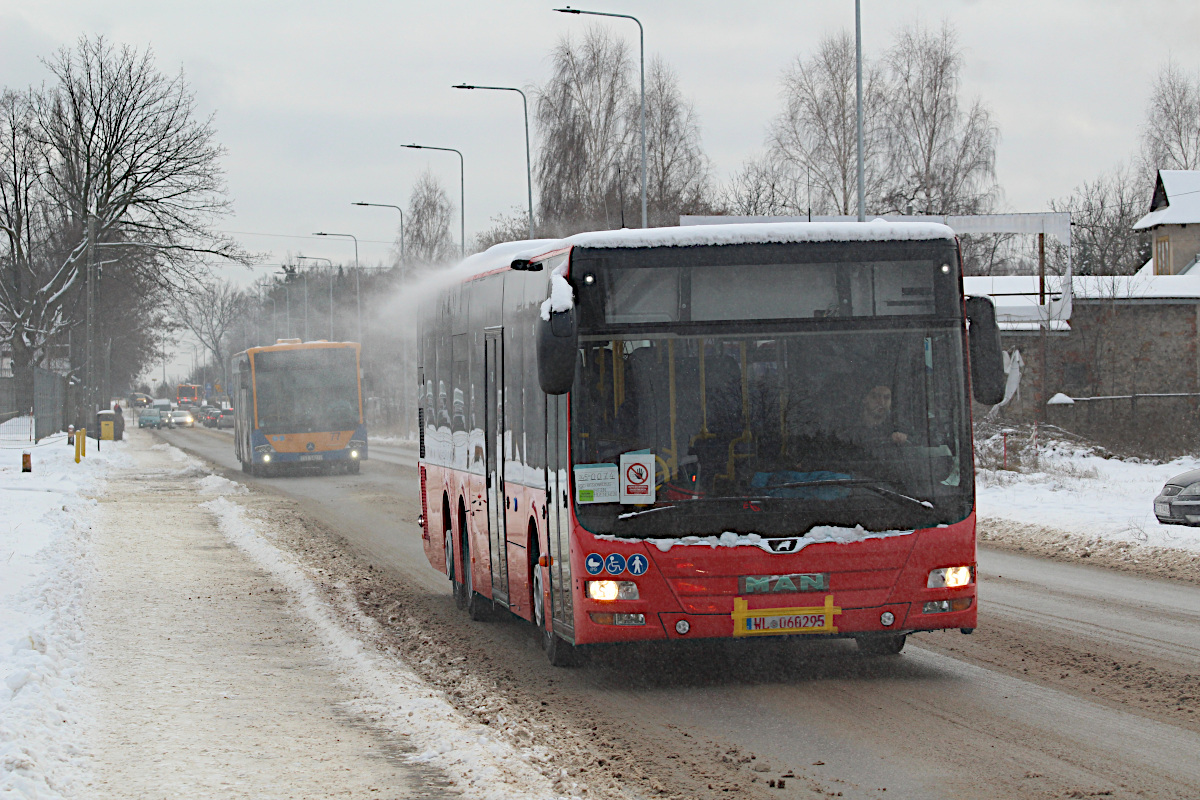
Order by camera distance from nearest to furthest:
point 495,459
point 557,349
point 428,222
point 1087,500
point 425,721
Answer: point 425,721
point 557,349
point 495,459
point 1087,500
point 428,222

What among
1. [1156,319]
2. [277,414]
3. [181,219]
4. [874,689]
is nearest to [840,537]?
[874,689]

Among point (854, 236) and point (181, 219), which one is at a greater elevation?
point (181, 219)

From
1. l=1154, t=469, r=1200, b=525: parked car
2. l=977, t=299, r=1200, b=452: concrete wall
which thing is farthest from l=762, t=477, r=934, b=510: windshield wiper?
l=977, t=299, r=1200, b=452: concrete wall

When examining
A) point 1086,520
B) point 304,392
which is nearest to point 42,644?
point 1086,520

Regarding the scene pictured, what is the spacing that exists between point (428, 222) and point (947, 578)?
3523 inches

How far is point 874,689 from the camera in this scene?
322 inches

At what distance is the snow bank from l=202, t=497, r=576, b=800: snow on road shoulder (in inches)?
54.6

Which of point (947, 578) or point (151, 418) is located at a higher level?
point (947, 578)

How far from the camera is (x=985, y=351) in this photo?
27.3 ft

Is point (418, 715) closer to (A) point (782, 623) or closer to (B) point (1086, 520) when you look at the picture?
(A) point (782, 623)

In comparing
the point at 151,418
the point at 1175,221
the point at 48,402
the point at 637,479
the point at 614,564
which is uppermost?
the point at 1175,221

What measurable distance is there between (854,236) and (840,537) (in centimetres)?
170

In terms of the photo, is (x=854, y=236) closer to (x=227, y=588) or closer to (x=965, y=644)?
(x=965, y=644)

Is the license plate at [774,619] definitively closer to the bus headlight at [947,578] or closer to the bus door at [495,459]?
the bus headlight at [947,578]
